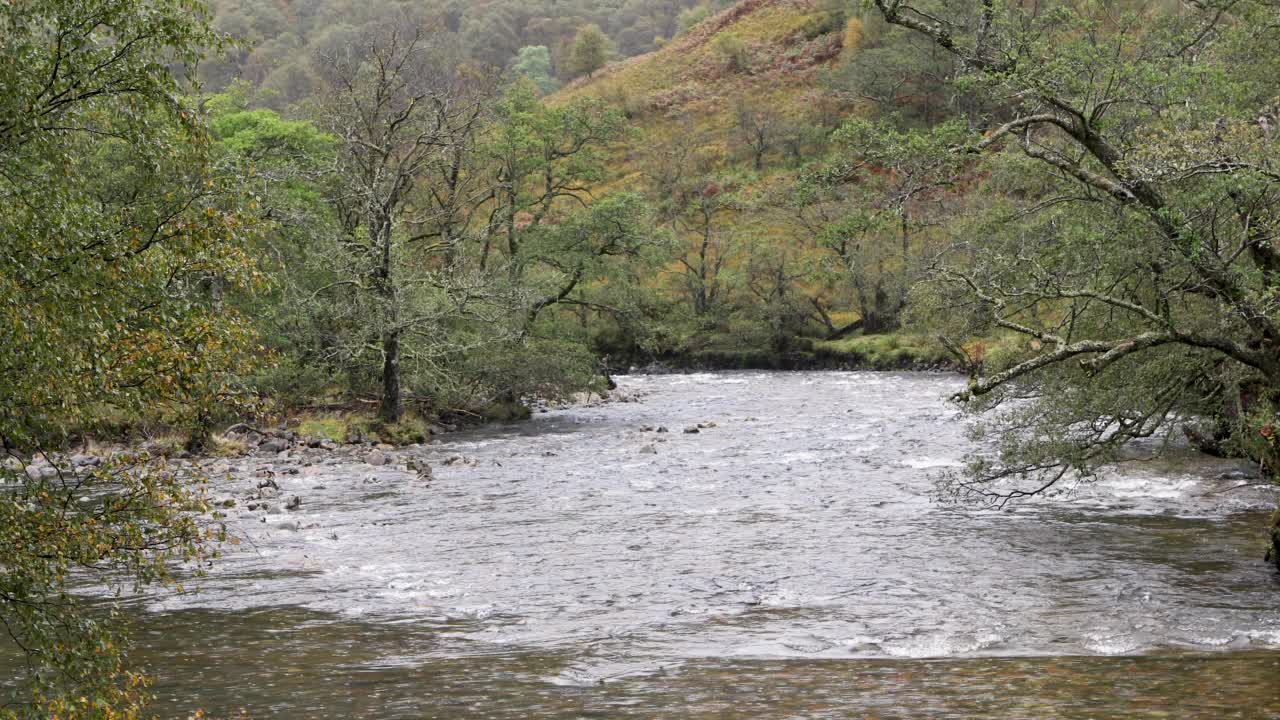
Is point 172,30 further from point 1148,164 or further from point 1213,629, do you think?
point 1213,629

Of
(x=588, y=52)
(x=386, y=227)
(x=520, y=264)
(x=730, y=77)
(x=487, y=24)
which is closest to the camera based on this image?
(x=386, y=227)

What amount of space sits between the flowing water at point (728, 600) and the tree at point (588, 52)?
11248cm

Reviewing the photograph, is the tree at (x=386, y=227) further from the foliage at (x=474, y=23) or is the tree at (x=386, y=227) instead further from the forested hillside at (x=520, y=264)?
the foliage at (x=474, y=23)

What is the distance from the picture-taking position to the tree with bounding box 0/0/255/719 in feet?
24.6

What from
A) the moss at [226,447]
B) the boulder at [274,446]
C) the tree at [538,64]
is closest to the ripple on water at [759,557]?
the moss at [226,447]

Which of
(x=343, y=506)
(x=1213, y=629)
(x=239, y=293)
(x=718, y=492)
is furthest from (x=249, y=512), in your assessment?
(x=1213, y=629)

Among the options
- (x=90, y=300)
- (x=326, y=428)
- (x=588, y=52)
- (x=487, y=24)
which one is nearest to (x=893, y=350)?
(x=326, y=428)

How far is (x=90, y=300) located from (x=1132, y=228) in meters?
13.0

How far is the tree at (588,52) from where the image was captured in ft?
433

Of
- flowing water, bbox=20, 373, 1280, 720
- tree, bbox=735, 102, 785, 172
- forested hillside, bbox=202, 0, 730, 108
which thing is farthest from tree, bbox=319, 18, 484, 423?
forested hillside, bbox=202, 0, 730, 108

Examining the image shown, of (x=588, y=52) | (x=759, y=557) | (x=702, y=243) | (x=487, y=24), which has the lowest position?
(x=759, y=557)

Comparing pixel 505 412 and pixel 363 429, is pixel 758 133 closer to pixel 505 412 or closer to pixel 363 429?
pixel 505 412

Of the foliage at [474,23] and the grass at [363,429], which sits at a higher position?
the foliage at [474,23]

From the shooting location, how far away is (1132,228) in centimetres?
1525
